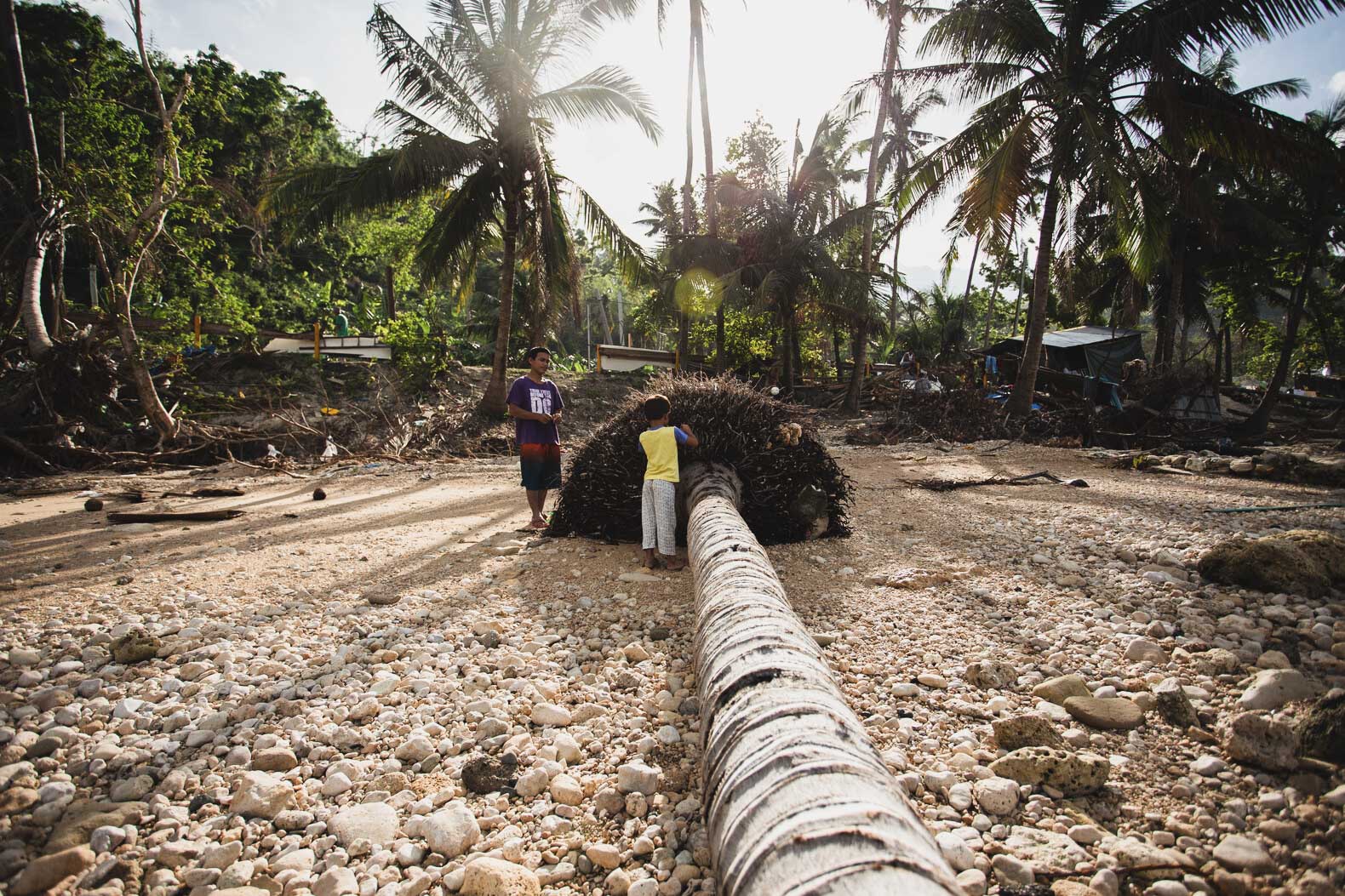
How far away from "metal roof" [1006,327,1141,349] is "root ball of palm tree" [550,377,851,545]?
19.2m

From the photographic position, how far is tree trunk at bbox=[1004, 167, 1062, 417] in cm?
1227

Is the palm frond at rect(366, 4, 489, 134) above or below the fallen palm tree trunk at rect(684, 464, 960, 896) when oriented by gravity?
above

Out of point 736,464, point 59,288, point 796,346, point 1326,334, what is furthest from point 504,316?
point 1326,334

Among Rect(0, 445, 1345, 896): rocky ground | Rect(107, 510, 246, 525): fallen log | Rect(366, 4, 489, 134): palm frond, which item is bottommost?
Rect(0, 445, 1345, 896): rocky ground

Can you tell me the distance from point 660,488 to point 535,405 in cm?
180

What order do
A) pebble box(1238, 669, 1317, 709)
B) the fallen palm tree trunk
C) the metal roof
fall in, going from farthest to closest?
the metal roof → pebble box(1238, 669, 1317, 709) → the fallen palm tree trunk

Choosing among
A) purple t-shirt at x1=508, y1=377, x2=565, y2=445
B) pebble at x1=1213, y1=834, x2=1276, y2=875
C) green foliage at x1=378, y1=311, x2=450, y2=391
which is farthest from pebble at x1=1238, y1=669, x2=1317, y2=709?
green foliage at x1=378, y1=311, x2=450, y2=391

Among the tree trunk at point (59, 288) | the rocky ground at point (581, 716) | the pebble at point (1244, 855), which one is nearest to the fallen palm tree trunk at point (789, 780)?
the rocky ground at point (581, 716)

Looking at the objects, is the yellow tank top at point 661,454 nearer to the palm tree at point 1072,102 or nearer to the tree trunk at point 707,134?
the palm tree at point 1072,102

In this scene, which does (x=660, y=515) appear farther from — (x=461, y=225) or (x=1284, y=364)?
(x=1284, y=364)

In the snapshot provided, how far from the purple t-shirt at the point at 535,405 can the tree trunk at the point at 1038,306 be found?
11174mm

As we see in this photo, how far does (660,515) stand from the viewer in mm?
4309

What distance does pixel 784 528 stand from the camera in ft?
16.1

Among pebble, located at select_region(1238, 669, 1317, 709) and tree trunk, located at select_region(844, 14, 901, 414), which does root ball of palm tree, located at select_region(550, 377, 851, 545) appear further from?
tree trunk, located at select_region(844, 14, 901, 414)
